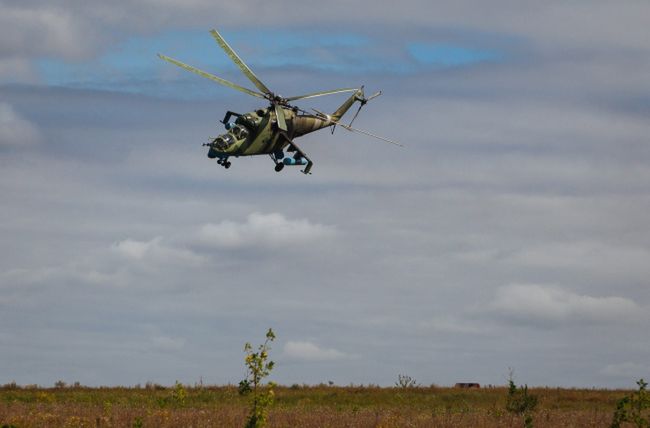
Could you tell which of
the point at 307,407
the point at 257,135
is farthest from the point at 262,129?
the point at 307,407

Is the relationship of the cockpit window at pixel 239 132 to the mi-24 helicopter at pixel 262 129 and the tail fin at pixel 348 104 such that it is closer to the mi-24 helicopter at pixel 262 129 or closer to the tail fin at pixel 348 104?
the mi-24 helicopter at pixel 262 129

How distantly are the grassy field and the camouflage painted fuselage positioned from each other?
9.03 meters

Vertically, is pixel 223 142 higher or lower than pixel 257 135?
lower

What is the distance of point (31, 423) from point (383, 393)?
19.0m

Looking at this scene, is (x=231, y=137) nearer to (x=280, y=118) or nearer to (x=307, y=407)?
(x=280, y=118)

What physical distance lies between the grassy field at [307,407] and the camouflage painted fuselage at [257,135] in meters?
9.03

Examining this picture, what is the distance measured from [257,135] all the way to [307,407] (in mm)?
10377

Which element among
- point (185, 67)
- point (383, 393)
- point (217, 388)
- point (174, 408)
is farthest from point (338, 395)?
point (185, 67)

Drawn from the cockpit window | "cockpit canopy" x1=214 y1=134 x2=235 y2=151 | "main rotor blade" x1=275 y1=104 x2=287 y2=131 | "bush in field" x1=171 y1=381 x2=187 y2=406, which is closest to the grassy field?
"bush in field" x1=171 y1=381 x2=187 y2=406

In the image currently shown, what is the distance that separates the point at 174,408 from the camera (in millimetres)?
37125

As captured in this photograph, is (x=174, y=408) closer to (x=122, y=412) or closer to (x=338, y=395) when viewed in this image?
(x=122, y=412)

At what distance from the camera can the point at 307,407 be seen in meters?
39.0

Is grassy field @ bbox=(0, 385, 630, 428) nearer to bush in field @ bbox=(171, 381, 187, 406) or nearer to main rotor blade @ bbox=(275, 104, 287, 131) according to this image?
bush in field @ bbox=(171, 381, 187, 406)

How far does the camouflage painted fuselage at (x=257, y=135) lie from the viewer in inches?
1473
